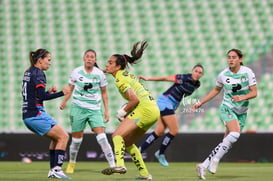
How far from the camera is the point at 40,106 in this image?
8367mm

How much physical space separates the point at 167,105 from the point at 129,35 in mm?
8219

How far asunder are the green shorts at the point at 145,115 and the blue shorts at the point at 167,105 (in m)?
4.63

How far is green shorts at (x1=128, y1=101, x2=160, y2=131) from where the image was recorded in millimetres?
7652

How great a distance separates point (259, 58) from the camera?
17.5 m

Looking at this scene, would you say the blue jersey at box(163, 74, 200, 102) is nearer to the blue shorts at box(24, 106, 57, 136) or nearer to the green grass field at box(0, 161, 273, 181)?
the green grass field at box(0, 161, 273, 181)

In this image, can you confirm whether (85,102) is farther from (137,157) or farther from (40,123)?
(137,157)

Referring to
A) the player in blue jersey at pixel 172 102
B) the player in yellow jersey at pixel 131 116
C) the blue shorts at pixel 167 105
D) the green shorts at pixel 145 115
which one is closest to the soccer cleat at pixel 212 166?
the player in yellow jersey at pixel 131 116

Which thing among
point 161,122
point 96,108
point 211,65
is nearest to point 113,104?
point 211,65

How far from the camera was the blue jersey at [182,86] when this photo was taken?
40.7 feet

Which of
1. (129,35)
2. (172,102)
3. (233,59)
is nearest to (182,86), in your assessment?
(172,102)

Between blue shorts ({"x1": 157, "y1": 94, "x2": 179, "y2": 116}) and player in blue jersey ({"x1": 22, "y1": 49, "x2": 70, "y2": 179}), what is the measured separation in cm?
428

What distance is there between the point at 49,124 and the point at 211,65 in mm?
10969

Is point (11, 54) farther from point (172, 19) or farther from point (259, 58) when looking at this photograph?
point (259, 58)

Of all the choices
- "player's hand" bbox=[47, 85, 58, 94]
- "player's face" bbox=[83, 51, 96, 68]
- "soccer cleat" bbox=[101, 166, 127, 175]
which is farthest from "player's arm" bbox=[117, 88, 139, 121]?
"player's face" bbox=[83, 51, 96, 68]
